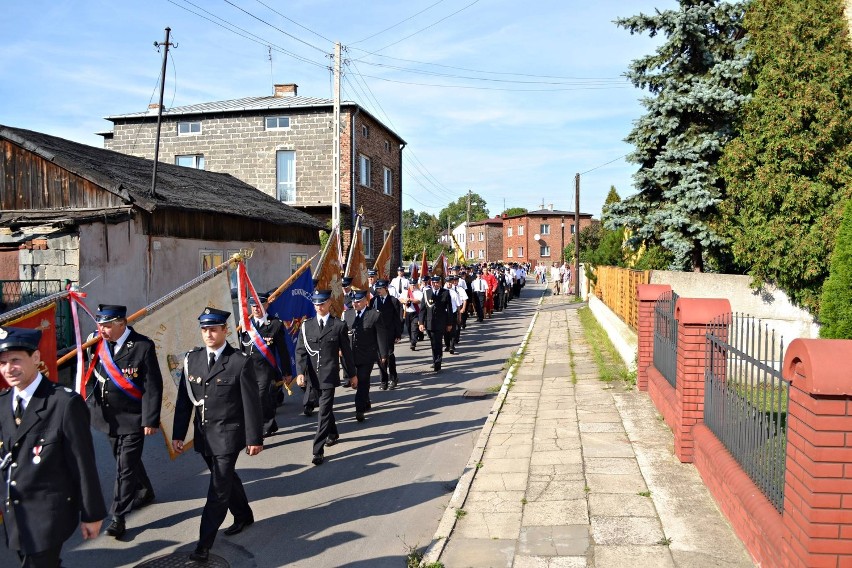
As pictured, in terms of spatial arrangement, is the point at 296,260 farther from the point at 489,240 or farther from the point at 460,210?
the point at 460,210

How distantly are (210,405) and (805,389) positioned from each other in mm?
4075

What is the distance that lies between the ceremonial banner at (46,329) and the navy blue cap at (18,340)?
1808 millimetres

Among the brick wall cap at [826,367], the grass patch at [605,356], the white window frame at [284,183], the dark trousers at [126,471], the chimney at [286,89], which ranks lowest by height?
the grass patch at [605,356]

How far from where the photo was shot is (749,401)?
17.4ft

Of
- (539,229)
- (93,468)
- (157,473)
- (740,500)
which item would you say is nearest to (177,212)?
(157,473)

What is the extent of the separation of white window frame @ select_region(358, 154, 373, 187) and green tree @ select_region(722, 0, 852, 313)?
17.5 m

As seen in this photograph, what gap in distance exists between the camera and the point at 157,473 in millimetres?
7359

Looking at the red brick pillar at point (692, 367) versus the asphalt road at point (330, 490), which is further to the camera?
the red brick pillar at point (692, 367)

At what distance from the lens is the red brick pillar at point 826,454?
3.61 metres

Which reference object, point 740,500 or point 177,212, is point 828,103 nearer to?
point 740,500

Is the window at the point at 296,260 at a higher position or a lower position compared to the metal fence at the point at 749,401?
higher

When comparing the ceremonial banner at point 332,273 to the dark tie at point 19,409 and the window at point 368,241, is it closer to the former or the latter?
the dark tie at point 19,409

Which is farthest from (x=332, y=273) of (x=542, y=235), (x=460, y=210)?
(x=460, y=210)

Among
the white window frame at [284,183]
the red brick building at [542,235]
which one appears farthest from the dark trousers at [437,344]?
the red brick building at [542,235]
